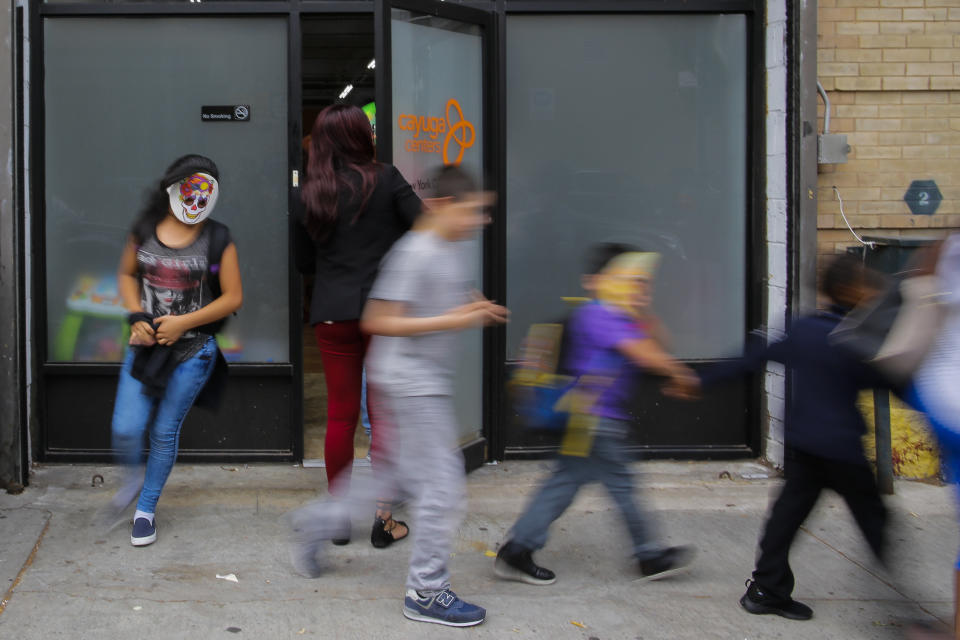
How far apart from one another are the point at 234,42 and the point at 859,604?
414cm

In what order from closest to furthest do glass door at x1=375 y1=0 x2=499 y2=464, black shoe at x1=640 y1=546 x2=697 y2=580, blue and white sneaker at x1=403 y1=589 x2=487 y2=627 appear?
blue and white sneaker at x1=403 y1=589 x2=487 y2=627
black shoe at x1=640 y1=546 x2=697 y2=580
glass door at x1=375 y1=0 x2=499 y2=464

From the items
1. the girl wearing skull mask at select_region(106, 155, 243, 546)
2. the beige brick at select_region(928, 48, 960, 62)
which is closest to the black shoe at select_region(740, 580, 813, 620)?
the girl wearing skull mask at select_region(106, 155, 243, 546)

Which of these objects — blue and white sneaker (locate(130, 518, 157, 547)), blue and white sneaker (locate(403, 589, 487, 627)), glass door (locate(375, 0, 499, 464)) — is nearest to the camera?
blue and white sneaker (locate(403, 589, 487, 627))

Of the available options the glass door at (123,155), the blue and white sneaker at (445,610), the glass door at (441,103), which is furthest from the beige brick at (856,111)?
the blue and white sneaker at (445,610)

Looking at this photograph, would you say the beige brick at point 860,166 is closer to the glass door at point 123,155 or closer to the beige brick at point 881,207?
the beige brick at point 881,207

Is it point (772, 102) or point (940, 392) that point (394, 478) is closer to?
point (940, 392)

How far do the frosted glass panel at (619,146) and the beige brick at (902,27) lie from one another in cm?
77

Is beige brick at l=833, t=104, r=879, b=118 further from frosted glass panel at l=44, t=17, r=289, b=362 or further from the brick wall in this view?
frosted glass panel at l=44, t=17, r=289, b=362

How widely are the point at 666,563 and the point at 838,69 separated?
10.1 feet

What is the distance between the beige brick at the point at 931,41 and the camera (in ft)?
18.4

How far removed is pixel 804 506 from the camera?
11.9ft

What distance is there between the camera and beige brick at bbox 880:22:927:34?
560 centimetres

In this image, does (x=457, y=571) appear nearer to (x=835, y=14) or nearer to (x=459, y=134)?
(x=459, y=134)

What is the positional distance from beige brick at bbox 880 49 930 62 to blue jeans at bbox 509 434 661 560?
10.2 feet
